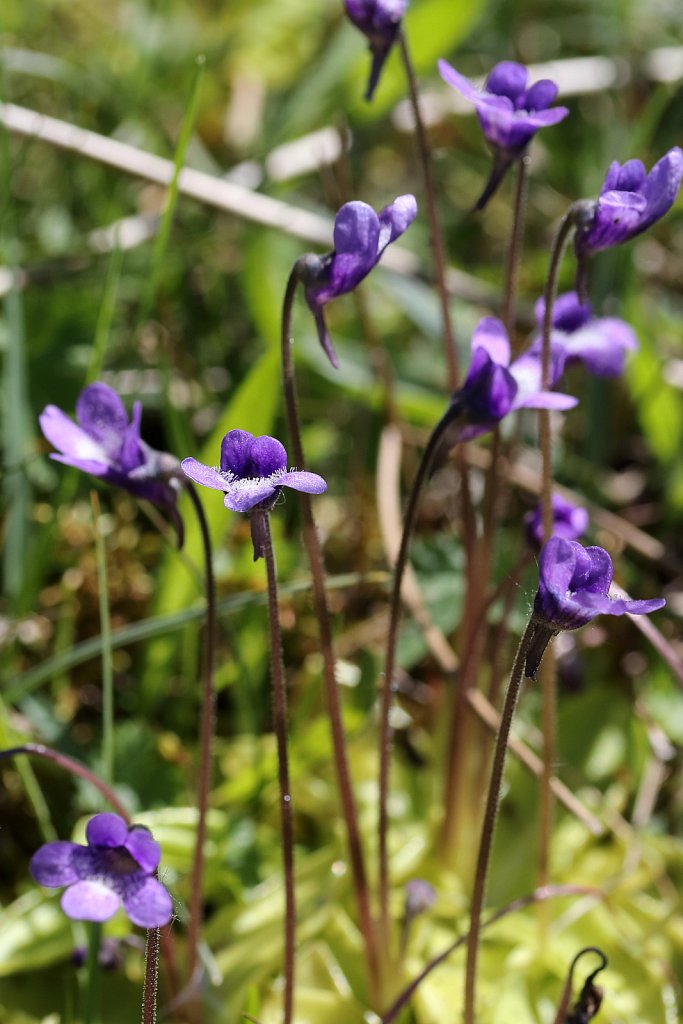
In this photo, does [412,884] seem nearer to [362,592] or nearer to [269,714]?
[269,714]

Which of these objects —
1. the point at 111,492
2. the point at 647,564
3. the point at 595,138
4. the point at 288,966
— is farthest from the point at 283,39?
the point at 288,966

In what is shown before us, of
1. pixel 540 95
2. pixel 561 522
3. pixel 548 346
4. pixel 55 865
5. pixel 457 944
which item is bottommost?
pixel 457 944

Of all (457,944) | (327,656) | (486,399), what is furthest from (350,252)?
(457,944)

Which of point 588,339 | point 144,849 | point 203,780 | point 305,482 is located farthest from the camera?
point 588,339

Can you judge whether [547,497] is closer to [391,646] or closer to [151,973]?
[391,646]

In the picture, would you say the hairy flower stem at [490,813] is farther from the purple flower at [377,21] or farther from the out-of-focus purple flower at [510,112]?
the purple flower at [377,21]

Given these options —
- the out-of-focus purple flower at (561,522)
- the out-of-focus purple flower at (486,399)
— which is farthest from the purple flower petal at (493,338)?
the out-of-focus purple flower at (561,522)
